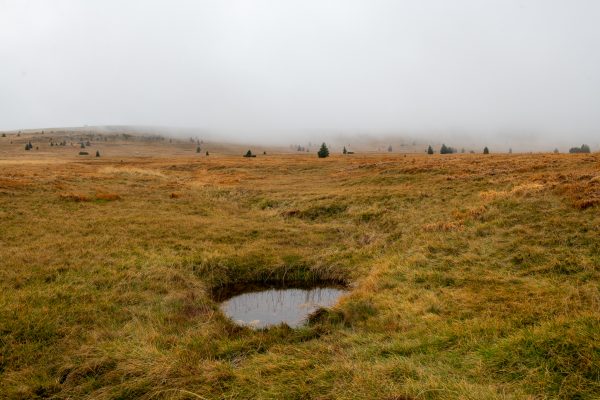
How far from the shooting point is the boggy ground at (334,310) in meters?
6.65

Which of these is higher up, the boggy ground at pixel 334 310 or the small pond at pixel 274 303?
the boggy ground at pixel 334 310

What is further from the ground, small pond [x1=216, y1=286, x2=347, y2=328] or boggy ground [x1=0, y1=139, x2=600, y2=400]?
boggy ground [x1=0, y1=139, x2=600, y2=400]

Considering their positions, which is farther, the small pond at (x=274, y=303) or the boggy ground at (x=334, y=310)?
the small pond at (x=274, y=303)

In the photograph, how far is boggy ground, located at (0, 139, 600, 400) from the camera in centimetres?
665

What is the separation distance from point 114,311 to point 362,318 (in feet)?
22.7

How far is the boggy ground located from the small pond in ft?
2.53

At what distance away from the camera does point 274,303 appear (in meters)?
13.1

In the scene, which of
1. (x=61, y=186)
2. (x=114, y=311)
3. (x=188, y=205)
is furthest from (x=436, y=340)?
(x=61, y=186)

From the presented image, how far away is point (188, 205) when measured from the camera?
89.5 feet

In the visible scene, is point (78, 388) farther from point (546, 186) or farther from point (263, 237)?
point (546, 186)

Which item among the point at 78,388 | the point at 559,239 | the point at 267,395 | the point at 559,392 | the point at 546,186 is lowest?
the point at 78,388

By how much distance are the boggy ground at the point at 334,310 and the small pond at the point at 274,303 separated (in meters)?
0.77

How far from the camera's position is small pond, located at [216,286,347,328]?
38.0 ft

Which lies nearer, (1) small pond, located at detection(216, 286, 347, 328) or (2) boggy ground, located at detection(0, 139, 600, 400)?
(2) boggy ground, located at detection(0, 139, 600, 400)
